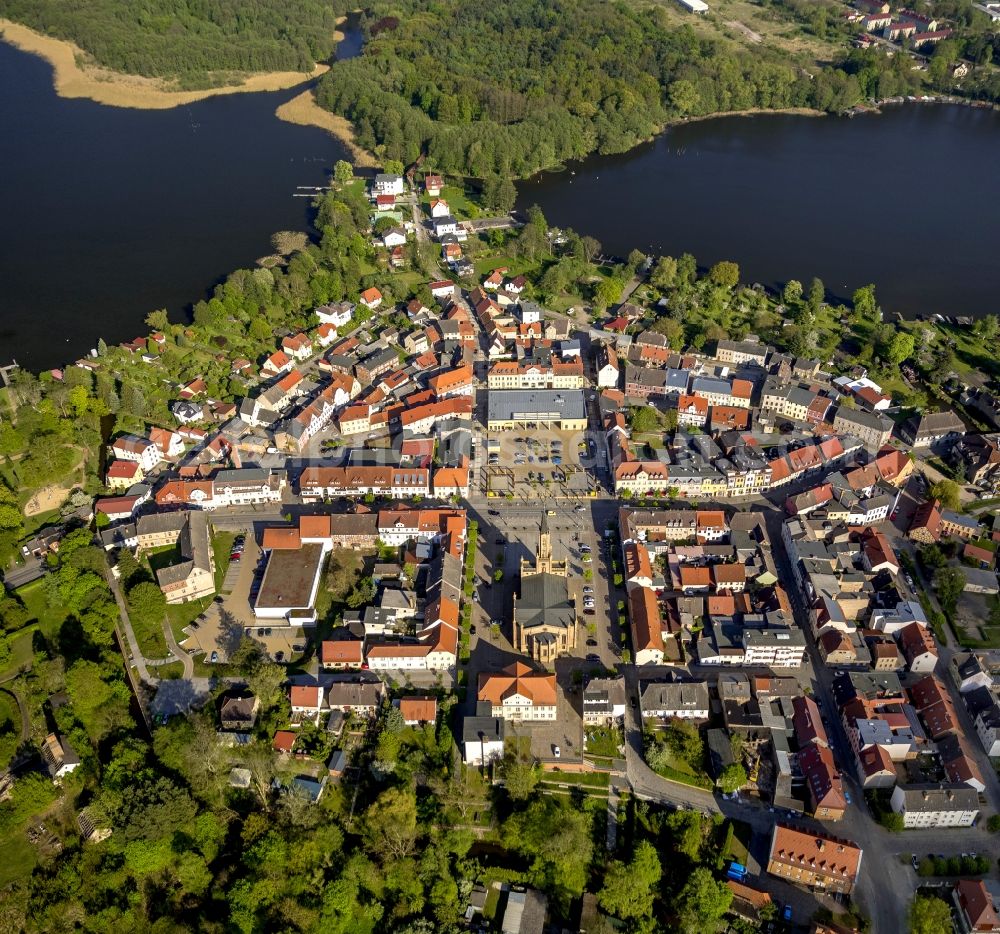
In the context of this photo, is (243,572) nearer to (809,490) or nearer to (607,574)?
(607,574)


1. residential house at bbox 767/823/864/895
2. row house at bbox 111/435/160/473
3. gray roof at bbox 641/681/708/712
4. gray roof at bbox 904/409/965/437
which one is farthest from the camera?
gray roof at bbox 904/409/965/437

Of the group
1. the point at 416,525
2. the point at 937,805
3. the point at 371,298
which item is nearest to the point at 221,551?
the point at 416,525

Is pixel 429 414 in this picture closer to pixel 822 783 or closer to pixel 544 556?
→ pixel 544 556

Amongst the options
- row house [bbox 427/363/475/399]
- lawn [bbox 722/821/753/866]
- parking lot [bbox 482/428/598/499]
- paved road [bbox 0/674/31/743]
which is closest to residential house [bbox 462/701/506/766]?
lawn [bbox 722/821/753/866]

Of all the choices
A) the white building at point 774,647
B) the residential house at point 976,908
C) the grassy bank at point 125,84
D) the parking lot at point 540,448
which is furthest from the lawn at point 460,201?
the residential house at point 976,908

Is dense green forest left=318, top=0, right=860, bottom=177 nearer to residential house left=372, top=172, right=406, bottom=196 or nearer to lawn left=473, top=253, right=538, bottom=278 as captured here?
residential house left=372, top=172, right=406, bottom=196

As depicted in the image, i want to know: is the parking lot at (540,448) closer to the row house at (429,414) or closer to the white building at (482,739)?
the row house at (429,414)
